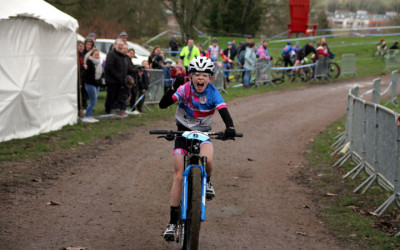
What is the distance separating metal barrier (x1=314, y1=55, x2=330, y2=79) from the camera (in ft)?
95.2

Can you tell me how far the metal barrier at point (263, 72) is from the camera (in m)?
26.2

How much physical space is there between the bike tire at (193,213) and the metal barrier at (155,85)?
12917 mm

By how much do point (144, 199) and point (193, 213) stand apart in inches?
117

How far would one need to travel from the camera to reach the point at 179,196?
6.23 metres

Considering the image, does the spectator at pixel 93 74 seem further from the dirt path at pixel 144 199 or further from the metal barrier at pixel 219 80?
the metal barrier at pixel 219 80

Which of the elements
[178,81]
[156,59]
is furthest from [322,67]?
[178,81]

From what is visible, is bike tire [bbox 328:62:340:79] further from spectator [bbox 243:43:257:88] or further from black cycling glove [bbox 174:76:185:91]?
black cycling glove [bbox 174:76:185:91]

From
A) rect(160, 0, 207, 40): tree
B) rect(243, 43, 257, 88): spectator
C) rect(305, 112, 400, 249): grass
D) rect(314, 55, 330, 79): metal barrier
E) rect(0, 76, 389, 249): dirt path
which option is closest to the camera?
rect(0, 76, 389, 249): dirt path

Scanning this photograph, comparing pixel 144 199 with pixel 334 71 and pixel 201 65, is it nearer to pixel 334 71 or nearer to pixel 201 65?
pixel 201 65

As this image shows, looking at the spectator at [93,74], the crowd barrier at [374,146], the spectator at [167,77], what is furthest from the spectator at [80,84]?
the crowd barrier at [374,146]

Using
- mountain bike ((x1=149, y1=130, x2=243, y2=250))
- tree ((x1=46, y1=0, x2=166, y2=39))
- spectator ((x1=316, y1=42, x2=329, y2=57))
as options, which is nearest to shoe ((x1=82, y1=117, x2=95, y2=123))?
mountain bike ((x1=149, y1=130, x2=243, y2=250))

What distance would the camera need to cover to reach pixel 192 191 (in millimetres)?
5645

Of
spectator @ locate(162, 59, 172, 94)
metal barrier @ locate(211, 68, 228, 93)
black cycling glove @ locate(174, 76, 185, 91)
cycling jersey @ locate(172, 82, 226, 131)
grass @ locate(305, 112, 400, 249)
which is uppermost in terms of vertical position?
black cycling glove @ locate(174, 76, 185, 91)

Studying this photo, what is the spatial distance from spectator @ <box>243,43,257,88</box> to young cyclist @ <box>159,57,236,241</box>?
19233 mm
